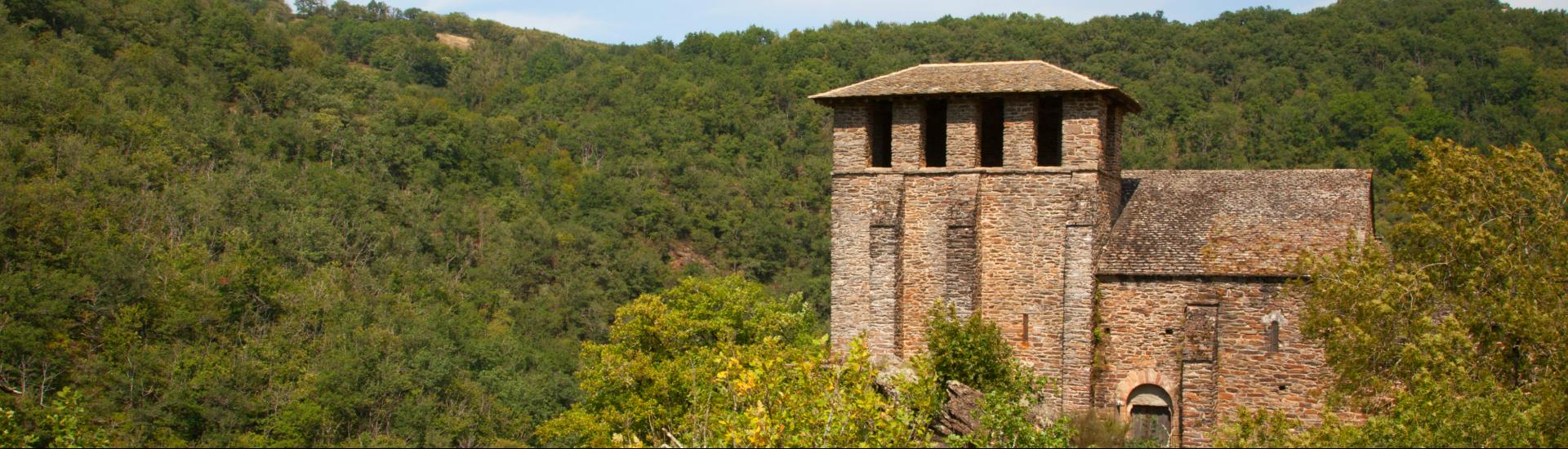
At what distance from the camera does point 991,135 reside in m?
26.9

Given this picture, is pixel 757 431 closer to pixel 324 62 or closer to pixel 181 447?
pixel 181 447

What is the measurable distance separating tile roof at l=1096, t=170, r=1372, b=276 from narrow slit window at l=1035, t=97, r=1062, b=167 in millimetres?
1678

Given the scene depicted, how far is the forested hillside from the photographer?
153ft

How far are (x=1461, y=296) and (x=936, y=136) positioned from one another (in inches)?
418

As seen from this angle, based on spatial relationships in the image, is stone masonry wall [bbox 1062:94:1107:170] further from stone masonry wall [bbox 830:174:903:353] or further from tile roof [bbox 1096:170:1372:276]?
stone masonry wall [bbox 830:174:903:353]

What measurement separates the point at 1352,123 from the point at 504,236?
42.2 metres

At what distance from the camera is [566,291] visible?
226ft

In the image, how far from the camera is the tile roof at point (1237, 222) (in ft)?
75.8

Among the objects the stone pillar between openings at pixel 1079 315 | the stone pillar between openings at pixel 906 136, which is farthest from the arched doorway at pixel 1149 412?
the stone pillar between openings at pixel 906 136

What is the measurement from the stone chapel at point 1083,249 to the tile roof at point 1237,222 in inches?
1.5

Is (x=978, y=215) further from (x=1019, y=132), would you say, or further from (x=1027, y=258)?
(x=1019, y=132)

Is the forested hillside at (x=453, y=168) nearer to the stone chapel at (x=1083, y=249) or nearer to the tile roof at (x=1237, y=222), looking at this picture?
the stone chapel at (x=1083, y=249)

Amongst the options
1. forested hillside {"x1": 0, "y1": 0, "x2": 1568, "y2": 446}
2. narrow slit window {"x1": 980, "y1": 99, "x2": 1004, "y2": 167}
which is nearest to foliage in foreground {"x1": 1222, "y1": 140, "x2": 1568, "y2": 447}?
narrow slit window {"x1": 980, "y1": 99, "x2": 1004, "y2": 167}

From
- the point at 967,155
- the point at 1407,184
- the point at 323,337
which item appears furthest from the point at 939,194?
the point at 323,337
